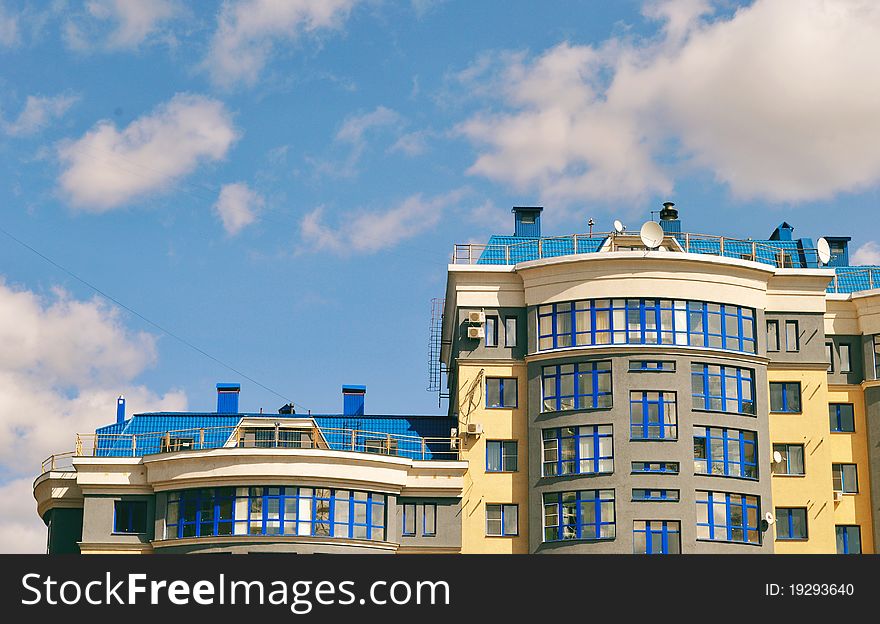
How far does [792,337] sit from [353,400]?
20185mm

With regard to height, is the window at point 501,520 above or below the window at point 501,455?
below

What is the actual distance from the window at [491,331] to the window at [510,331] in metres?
0.42

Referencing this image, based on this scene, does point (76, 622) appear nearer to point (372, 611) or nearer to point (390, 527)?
point (372, 611)

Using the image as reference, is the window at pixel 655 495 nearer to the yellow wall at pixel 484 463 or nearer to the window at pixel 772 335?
the yellow wall at pixel 484 463

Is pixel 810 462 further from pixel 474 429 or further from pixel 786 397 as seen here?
pixel 474 429

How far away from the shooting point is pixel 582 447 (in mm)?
59625

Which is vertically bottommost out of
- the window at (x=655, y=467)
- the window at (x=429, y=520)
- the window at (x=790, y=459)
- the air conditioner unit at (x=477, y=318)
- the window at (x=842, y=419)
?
the window at (x=429, y=520)

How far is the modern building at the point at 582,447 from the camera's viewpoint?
58094 millimetres

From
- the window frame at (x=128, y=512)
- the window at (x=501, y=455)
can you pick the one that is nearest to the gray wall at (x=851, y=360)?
the window at (x=501, y=455)

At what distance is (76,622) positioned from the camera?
33.2 metres

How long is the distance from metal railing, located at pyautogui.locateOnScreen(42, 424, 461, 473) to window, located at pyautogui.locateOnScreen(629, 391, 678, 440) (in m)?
7.43

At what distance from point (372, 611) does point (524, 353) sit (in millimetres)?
29887

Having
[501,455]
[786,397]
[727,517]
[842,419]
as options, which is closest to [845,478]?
[842,419]

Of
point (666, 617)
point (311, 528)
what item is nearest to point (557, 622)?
point (666, 617)
